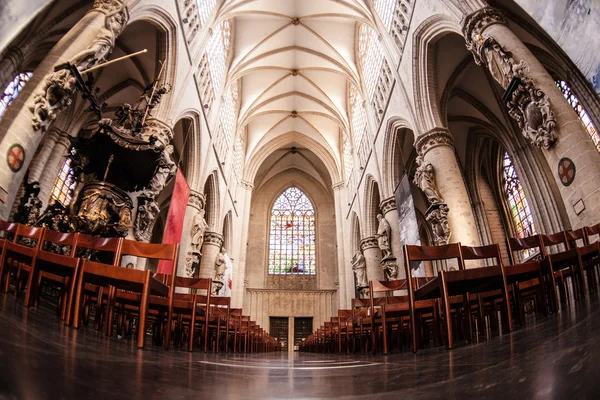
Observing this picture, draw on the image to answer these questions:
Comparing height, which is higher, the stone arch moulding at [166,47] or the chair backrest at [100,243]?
the stone arch moulding at [166,47]

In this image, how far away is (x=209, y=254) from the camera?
14305 mm

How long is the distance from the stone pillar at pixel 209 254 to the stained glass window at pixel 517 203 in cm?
1135

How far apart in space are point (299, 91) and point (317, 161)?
620 centimetres

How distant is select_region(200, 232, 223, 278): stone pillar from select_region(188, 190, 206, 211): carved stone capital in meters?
2.80

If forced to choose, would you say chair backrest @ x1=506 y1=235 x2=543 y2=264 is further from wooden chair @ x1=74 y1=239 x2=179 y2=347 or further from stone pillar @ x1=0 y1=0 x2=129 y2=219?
stone pillar @ x1=0 y1=0 x2=129 y2=219

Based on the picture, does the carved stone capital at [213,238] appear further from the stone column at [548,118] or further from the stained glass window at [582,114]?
the stained glass window at [582,114]

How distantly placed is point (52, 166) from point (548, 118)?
12.1 meters

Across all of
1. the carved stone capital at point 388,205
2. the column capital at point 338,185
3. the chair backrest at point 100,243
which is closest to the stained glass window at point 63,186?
the chair backrest at point 100,243

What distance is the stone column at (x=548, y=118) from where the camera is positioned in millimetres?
4957

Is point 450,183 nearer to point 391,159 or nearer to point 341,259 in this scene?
point 391,159

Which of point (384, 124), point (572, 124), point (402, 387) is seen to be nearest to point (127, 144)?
point (402, 387)

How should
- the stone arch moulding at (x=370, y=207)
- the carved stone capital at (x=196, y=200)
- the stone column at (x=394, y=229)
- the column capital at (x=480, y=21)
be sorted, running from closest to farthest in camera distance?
the column capital at (x=480, y=21), the carved stone capital at (x=196, y=200), the stone column at (x=394, y=229), the stone arch moulding at (x=370, y=207)

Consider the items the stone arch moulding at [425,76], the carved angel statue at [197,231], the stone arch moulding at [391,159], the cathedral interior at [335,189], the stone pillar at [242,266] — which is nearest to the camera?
the cathedral interior at [335,189]

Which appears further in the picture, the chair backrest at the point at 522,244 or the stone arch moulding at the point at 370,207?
the stone arch moulding at the point at 370,207
